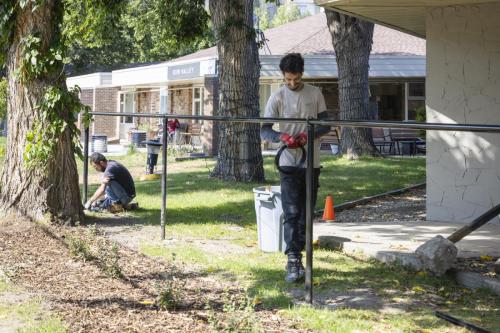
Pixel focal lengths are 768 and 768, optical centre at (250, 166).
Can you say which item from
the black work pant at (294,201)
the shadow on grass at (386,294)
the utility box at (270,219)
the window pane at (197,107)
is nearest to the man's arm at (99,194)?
the utility box at (270,219)

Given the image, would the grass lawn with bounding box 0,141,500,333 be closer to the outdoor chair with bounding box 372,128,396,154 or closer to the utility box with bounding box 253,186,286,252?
the utility box with bounding box 253,186,286,252

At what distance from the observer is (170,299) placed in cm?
557

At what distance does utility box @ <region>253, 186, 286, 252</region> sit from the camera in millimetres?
7629

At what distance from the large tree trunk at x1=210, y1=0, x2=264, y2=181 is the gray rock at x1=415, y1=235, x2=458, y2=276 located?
8.32m

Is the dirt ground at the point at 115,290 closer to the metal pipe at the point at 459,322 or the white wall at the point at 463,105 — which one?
the metal pipe at the point at 459,322

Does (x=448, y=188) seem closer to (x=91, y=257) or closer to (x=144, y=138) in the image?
(x=91, y=257)

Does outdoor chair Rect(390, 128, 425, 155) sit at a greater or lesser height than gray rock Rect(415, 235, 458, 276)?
greater

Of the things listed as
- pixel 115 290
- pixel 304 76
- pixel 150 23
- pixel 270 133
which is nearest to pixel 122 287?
pixel 115 290

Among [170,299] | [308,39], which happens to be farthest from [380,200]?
[308,39]

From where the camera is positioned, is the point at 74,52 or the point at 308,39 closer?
the point at 308,39

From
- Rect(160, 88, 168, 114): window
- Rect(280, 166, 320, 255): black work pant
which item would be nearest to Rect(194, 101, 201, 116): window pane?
Rect(160, 88, 168, 114): window

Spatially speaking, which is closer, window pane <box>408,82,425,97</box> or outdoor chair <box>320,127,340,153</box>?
outdoor chair <box>320,127,340,153</box>

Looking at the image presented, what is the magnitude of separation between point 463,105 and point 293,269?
424cm

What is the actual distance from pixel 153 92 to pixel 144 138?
8583 millimetres
